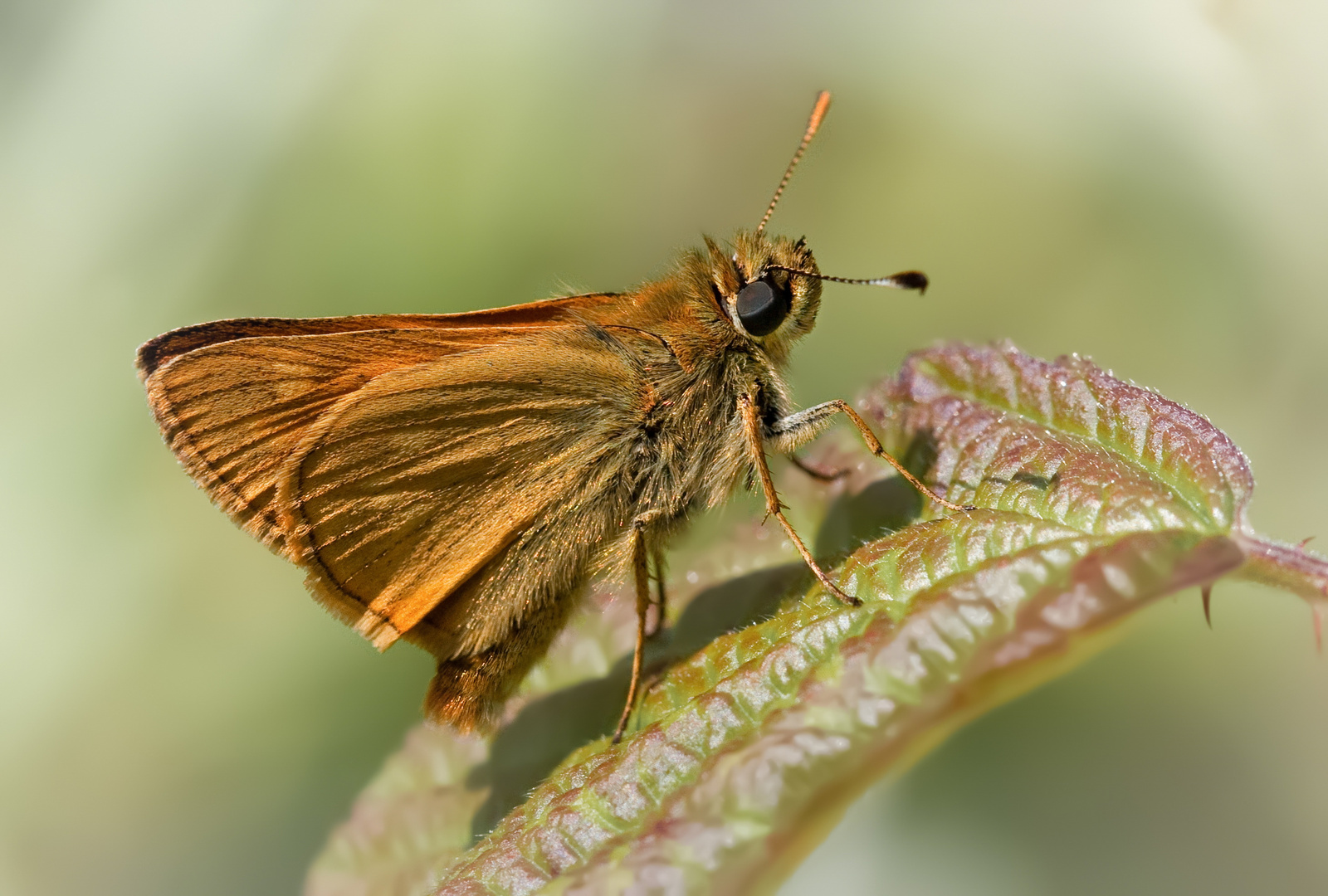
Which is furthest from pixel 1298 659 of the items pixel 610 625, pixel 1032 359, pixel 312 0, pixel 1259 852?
pixel 312 0

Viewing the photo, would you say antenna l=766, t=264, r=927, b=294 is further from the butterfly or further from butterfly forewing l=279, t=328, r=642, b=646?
butterfly forewing l=279, t=328, r=642, b=646

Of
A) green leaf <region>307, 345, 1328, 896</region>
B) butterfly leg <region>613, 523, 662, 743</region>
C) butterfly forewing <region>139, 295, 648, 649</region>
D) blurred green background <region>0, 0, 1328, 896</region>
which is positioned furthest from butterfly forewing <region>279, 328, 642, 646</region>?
blurred green background <region>0, 0, 1328, 896</region>

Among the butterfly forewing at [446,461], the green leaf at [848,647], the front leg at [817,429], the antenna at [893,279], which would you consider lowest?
the green leaf at [848,647]

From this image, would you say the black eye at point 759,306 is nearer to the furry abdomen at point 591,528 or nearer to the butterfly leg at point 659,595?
the furry abdomen at point 591,528

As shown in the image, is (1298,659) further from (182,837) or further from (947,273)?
→ (182,837)

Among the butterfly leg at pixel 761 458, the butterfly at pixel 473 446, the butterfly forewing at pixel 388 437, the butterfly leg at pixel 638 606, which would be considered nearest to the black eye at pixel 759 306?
the butterfly at pixel 473 446

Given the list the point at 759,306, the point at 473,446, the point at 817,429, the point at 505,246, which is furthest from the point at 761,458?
the point at 505,246
